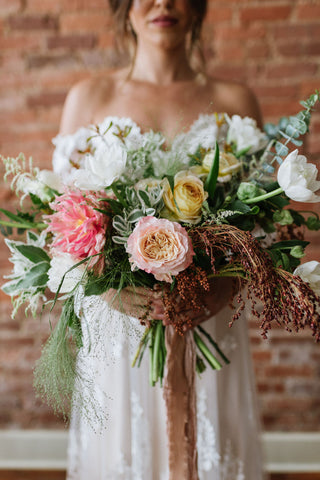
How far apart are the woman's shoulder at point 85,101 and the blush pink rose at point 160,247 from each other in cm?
57

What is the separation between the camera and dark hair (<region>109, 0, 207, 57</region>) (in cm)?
A: 118

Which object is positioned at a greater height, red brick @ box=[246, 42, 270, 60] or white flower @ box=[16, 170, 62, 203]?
red brick @ box=[246, 42, 270, 60]

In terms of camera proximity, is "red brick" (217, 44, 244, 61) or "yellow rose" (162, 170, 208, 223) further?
"red brick" (217, 44, 244, 61)

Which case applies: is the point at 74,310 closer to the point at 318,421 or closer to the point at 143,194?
the point at 143,194

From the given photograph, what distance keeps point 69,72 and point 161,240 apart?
1.22 m

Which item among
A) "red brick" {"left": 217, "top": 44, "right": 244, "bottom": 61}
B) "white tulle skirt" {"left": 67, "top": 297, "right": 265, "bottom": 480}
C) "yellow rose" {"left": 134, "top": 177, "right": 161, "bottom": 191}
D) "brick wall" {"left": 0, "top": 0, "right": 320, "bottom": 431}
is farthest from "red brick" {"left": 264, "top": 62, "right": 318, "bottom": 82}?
"yellow rose" {"left": 134, "top": 177, "right": 161, "bottom": 191}

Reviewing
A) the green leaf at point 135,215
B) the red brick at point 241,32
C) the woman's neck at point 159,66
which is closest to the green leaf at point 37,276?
the green leaf at point 135,215

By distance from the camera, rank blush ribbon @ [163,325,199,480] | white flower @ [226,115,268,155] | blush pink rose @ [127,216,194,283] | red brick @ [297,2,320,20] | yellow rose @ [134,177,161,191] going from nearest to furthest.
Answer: blush pink rose @ [127,216,194,283], yellow rose @ [134,177,161,191], blush ribbon @ [163,325,199,480], white flower @ [226,115,268,155], red brick @ [297,2,320,20]

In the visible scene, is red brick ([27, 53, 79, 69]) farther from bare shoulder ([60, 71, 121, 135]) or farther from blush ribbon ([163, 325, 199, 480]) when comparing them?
blush ribbon ([163, 325, 199, 480])

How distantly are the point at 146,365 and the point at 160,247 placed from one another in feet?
1.61

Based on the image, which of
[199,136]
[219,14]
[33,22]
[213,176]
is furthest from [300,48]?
[213,176]

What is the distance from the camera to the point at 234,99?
1.23 metres

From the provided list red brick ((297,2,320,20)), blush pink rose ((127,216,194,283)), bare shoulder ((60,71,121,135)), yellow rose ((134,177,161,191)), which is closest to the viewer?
blush pink rose ((127,216,194,283))

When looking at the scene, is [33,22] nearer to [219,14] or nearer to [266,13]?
[219,14]
